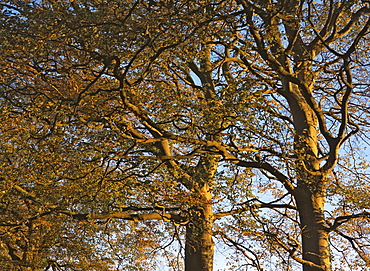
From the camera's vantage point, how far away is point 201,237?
1150 cm

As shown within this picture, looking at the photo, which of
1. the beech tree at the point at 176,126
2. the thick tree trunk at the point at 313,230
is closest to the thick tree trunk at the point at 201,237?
the beech tree at the point at 176,126

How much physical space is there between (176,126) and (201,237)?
3.33m

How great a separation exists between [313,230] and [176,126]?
14.2ft

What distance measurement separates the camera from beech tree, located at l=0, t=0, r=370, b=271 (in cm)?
854

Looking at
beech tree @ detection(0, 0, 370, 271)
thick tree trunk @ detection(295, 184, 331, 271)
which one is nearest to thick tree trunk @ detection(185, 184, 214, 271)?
beech tree @ detection(0, 0, 370, 271)

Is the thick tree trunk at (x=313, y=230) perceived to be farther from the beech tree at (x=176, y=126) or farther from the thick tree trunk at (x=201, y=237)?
the thick tree trunk at (x=201, y=237)

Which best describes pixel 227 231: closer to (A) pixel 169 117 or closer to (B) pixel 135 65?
(A) pixel 169 117

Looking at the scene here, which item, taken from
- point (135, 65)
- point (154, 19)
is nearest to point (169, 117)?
point (135, 65)

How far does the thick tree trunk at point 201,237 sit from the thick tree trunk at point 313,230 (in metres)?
2.32

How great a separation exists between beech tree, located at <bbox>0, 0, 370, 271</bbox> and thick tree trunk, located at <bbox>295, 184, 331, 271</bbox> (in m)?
0.03

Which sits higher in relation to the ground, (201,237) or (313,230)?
(313,230)

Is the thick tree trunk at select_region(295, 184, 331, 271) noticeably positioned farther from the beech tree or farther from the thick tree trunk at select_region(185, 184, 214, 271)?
the thick tree trunk at select_region(185, 184, 214, 271)

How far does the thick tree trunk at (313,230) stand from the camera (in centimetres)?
1055

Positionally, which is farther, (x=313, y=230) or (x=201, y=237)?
(x=201, y=237)
